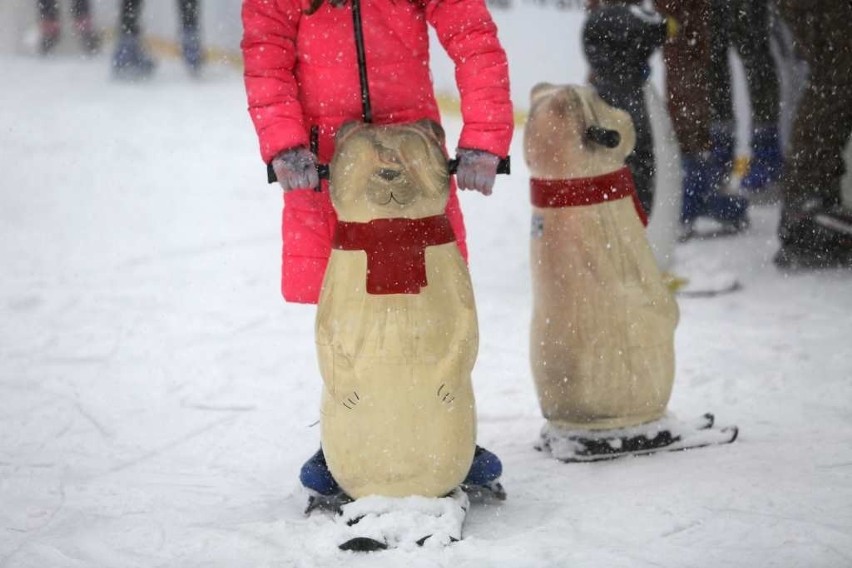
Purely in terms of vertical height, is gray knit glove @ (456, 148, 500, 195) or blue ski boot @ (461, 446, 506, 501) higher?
gray knit glove @ (456, 148, 500, 195)

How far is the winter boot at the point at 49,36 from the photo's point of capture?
12266 mm

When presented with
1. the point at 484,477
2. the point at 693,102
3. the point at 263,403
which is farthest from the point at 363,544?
the point at 693,102

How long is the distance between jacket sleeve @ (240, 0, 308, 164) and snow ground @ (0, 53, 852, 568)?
89 centimetres

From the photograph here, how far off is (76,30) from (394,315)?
10.8 meters

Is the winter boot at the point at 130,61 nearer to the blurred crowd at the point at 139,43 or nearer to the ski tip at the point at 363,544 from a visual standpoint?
the blurred crowd at the point at 139,43

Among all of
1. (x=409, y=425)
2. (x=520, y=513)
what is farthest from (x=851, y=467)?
(x=409, y=425)

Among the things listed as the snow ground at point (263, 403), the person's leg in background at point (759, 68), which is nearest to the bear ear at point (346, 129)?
the snow ground at point (263, 403)

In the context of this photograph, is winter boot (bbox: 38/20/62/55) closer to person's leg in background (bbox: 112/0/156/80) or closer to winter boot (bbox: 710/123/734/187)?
person's leg in background (bbox: 112/0/156/80)

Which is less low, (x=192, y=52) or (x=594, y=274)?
(x=192, y=52)

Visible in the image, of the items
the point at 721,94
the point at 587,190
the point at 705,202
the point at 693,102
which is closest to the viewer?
the point at 587,190

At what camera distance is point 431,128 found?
2604 mm

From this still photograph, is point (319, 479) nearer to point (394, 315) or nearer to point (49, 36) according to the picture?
point (394, 315)

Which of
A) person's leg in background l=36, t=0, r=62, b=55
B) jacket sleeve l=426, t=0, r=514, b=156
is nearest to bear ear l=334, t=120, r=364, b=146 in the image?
jacket sleeve l=426, t=0, r=514, b=156

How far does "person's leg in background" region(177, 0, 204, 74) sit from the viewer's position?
35.3 feet
